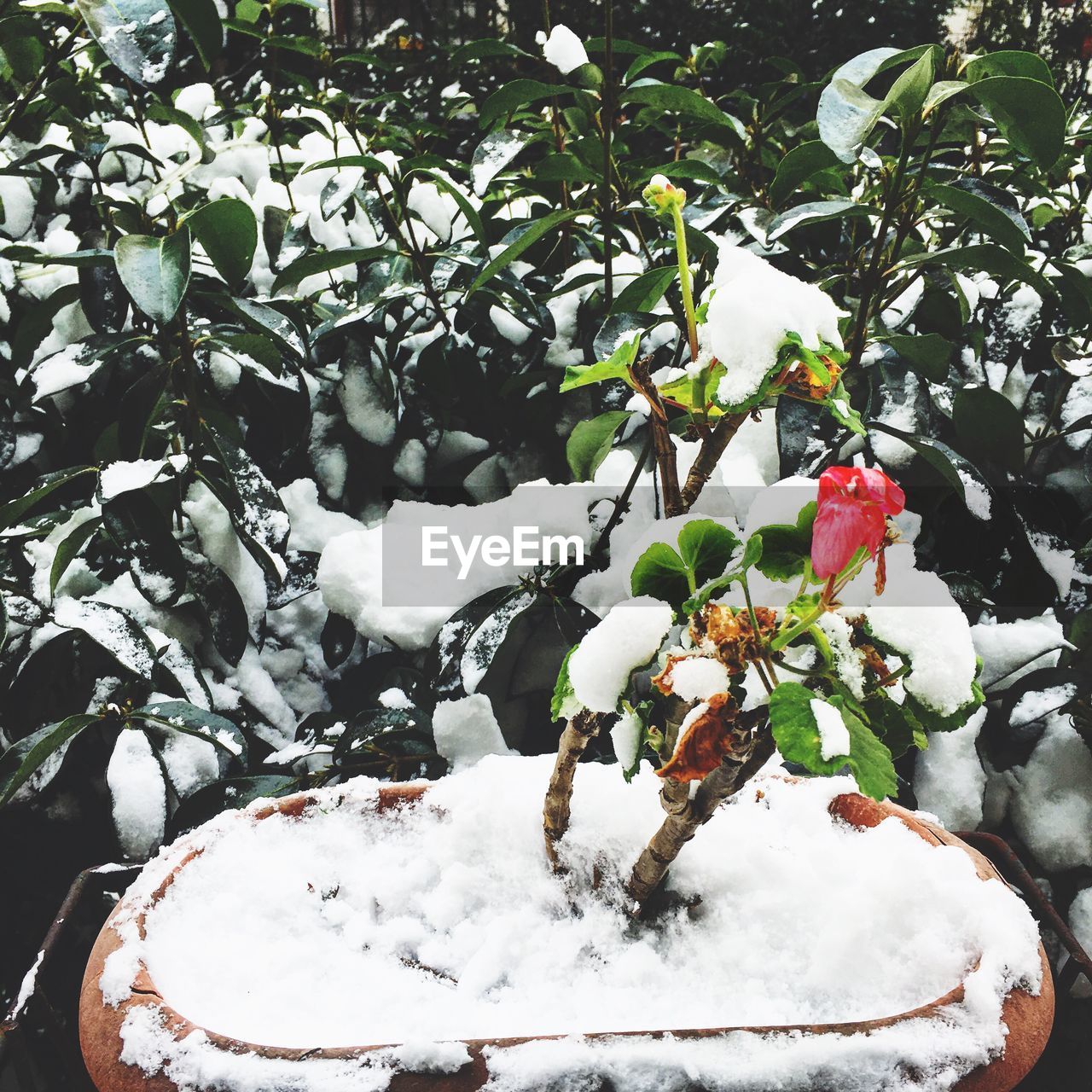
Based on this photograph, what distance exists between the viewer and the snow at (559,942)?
414mm

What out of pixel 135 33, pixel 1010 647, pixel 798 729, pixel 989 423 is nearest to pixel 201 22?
pixel 135 33

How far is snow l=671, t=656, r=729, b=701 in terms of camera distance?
1.39 feet

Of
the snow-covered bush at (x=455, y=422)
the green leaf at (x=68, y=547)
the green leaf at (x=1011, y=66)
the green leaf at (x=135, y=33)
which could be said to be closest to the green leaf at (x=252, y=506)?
the snow-covered bush at (x=455, y=422)

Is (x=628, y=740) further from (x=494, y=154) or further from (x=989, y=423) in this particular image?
(x=494, y=154)

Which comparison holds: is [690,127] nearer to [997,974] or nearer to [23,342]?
[23,342]

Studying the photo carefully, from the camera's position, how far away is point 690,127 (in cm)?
118

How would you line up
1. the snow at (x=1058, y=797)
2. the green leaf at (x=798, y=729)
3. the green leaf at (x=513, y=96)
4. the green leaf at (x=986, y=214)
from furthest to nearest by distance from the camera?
1. the green leaf at (x=513, y=96)
2. the snow at (x=1058, y=797)
3. the green leaf at (x=986, y=214)
4. the green leaf at (x=798, y=729)

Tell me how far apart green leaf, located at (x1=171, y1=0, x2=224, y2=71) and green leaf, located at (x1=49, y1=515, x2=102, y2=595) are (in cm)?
42

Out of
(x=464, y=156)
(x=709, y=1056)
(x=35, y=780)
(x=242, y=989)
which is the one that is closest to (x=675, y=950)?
(x=709, y=1056)

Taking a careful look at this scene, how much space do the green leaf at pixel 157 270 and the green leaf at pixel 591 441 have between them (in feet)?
1.02

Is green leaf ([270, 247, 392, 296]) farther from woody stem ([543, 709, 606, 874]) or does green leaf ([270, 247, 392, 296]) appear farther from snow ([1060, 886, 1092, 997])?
snow ([1060, 886, 1092, 997])

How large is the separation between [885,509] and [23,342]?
36.1 inches

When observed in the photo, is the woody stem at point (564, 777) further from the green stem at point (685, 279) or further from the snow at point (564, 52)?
the snow at point (564, 52)

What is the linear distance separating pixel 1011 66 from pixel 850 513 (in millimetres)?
509
